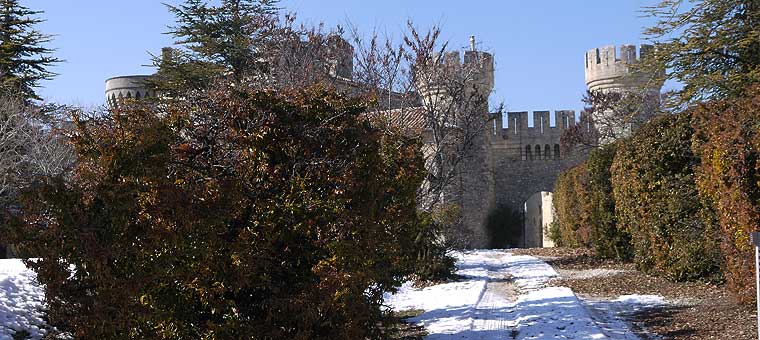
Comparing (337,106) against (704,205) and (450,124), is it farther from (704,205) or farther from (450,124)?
(450,124)

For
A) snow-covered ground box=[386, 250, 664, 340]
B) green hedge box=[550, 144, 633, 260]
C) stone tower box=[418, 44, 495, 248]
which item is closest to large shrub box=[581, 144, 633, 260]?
green hedge box=[550, 144, 633, 260]

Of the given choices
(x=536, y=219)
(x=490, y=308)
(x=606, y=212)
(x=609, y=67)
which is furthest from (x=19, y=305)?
(x=536, y=219)

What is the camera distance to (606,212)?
19.3 meters

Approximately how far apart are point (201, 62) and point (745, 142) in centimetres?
1410

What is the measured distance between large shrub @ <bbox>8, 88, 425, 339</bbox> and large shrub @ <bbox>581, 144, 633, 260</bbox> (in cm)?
1185

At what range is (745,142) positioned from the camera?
9875 millimetres

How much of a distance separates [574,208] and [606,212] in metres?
5.03

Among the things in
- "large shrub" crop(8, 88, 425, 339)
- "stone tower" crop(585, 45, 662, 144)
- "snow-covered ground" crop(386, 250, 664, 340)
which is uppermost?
"stone tower" crop(585, 45, 662, 144)

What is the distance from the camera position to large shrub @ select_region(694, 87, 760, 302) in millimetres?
9859

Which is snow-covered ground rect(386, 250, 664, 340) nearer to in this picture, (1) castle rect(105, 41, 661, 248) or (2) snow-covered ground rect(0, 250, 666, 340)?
(2) snow-covered ground rect(0, 250, 666, 340)

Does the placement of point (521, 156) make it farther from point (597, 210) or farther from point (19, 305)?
point (19, 305)

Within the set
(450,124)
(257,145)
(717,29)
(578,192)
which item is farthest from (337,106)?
(578,192)

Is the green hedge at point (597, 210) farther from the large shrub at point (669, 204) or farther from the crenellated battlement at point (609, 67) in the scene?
the crenellated battlement at point (609, 67)

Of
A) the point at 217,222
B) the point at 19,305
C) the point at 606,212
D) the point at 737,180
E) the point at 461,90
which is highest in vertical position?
the point at 461,90
